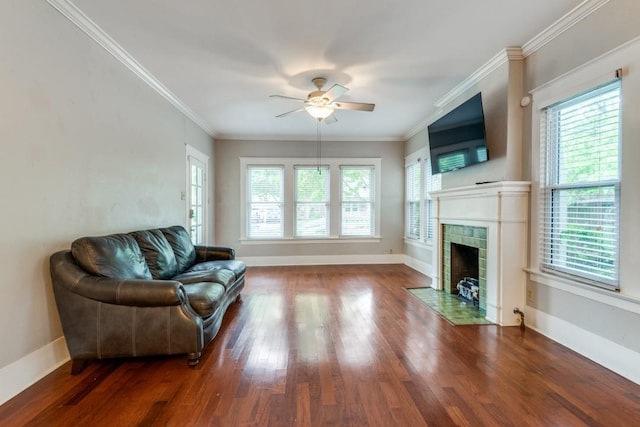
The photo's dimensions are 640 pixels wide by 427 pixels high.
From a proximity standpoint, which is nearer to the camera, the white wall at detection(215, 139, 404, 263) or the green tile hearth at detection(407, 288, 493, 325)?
the green tile hearth at detection(407, 288, 493, 325)

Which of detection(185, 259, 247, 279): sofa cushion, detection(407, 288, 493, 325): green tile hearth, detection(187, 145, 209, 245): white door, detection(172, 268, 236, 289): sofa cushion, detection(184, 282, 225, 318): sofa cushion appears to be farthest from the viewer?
detection(187, 145, 209, 245): white door

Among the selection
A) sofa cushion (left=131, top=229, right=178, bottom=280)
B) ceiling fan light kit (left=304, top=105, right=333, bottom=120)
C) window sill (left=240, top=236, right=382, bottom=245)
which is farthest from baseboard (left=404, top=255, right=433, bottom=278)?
sofa cushion (left=131, top=229, right=178, bottom=280)

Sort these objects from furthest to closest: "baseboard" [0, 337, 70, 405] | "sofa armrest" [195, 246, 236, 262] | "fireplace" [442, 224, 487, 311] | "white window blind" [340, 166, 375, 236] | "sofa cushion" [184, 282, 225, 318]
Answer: "white window blind" [340, 166, 375, 236] < "sofa armrest" [195, 246, 236, 262] < "fireplace" [442, 224, 487, 311] < "sofa cushion" [184, 282, 225, 318] < "baseboard" [0, 337, 70, 405]

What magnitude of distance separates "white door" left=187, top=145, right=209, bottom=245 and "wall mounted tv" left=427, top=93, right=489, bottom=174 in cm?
377

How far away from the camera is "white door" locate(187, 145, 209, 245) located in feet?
16.4

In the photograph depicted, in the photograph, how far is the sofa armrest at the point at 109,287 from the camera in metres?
2.14

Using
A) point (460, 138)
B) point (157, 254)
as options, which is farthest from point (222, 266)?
point (460, 138)

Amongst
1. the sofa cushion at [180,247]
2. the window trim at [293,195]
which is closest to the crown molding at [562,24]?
the window trim at [293,195]

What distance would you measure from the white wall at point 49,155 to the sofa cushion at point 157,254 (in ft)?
0.76

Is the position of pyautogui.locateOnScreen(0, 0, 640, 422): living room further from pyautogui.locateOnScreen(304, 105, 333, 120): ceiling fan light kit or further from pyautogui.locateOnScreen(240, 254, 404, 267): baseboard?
pyautogui.locateOnScreen(240, 254, 404, 267): baseboard

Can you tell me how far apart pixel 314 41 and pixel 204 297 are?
247 centimetres

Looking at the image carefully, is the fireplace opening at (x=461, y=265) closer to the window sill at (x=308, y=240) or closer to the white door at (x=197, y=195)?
the window sill at (x=308, y=240)

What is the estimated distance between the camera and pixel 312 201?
6.61 m

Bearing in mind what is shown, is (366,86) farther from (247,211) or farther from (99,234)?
(247,211)
